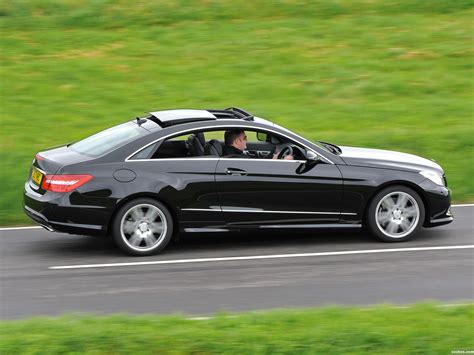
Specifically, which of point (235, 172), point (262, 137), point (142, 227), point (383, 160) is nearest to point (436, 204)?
point (383, 160)

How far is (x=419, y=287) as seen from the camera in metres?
9.13

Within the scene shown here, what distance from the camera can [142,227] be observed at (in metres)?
10.3

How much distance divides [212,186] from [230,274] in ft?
3.97

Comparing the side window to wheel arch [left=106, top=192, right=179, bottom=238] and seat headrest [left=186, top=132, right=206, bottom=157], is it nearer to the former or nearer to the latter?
seat headrest [left=186, top=132, right=206, bottom=157]

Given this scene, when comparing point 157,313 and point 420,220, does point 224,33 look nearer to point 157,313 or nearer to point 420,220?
point 420,220

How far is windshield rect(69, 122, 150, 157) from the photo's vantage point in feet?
34.4

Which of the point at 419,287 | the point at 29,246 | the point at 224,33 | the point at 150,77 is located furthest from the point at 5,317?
the point at 224,33

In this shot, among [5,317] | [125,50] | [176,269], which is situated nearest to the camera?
[5,317]

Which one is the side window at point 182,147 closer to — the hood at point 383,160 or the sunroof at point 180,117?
the sunroof at point 180,117

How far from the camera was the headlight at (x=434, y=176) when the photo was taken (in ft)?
36.0

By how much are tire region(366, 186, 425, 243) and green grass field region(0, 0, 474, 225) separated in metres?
3.12

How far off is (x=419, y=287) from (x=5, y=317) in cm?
384

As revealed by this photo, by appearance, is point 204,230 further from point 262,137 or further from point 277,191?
point 262,137

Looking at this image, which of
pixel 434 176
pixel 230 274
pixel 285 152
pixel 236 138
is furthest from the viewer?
pixel 434 176
